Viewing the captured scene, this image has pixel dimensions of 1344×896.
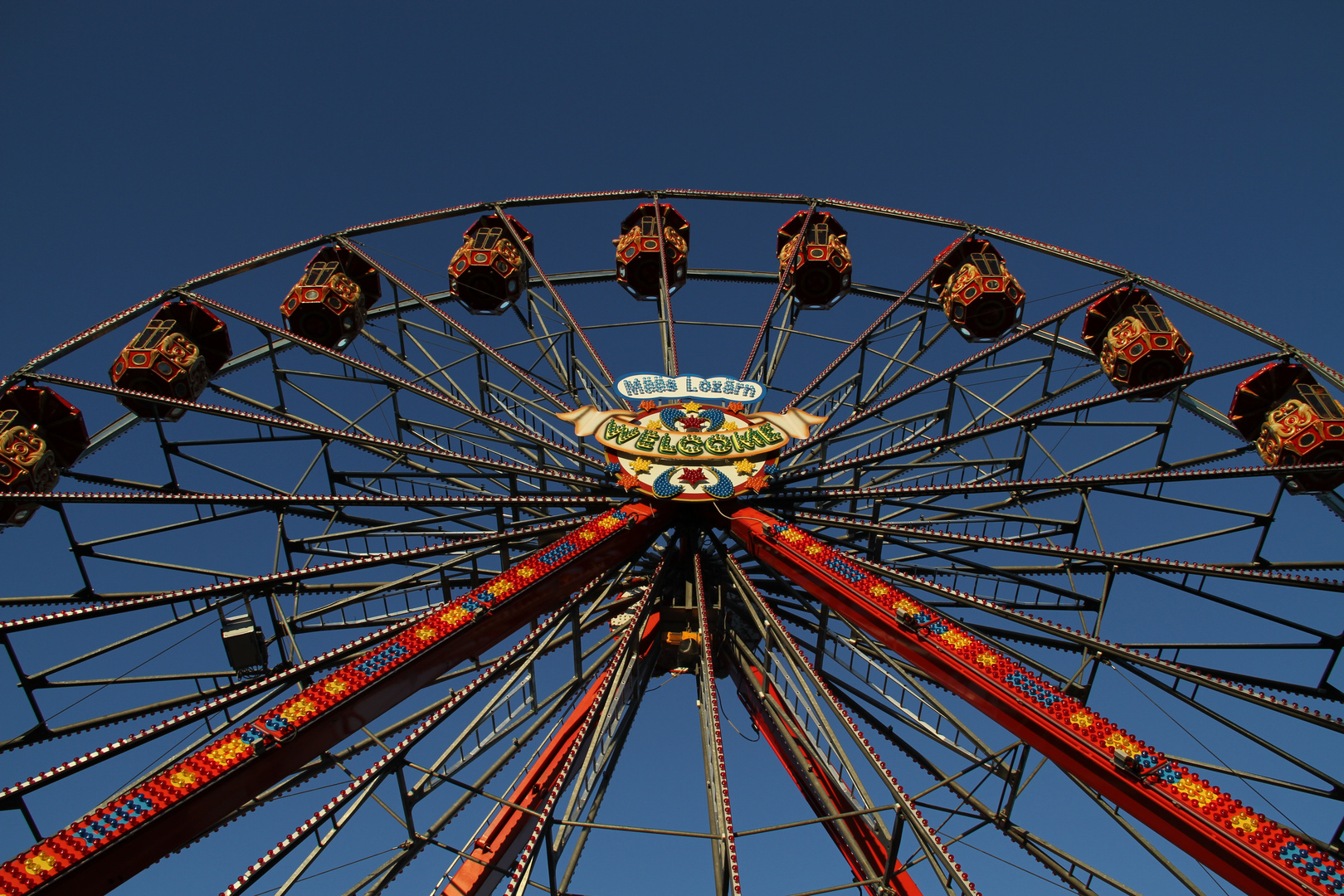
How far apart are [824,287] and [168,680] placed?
13.5 m

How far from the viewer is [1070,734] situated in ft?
33.2

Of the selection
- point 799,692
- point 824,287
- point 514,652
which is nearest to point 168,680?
point 514,652

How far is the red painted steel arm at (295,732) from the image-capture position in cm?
862

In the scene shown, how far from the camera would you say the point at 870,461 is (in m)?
14.6

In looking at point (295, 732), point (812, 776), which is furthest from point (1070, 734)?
point (295, 732)

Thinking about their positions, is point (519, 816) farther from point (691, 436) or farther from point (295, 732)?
point (691, 436)

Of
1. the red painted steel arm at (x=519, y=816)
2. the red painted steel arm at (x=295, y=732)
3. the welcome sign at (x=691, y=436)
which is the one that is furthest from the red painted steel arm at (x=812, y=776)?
the red painted steel arm at (x=295, y=732)

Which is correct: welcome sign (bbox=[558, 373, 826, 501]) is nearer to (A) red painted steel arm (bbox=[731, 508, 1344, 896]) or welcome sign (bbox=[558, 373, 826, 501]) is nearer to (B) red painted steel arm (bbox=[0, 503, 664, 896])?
(B) red painted steel arm (bbox=[0, 503, 664, 896])

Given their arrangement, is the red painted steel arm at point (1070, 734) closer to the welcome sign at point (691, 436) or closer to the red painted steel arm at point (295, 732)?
the welcome sign at point (691, 436)

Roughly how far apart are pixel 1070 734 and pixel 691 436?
7.08 metres

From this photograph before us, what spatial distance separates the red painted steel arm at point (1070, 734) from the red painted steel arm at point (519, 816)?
3314mm

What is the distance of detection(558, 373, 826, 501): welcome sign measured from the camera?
14758 millimetres

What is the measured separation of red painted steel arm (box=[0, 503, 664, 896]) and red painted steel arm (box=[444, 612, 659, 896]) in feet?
5.44

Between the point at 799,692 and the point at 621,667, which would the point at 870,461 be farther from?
the point at 621,667
